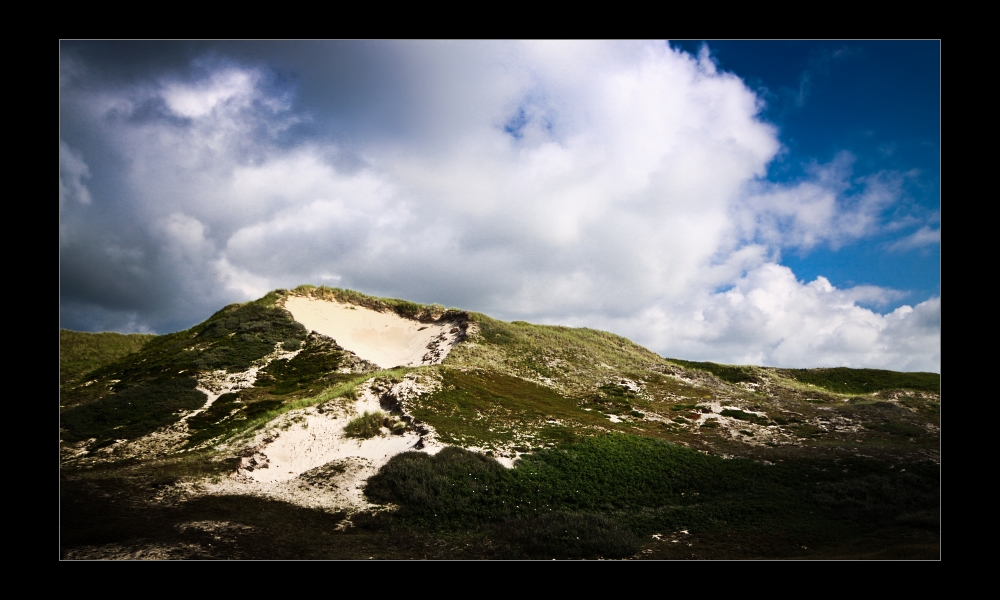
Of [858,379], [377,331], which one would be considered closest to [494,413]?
[377,331]

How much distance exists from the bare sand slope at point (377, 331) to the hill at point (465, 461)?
4.95 metres

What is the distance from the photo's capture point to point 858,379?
74.8m

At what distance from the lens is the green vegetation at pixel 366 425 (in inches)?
1200

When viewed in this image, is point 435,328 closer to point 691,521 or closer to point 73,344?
point 691,521

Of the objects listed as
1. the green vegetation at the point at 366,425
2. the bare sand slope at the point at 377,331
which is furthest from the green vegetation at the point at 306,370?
the green vegetation at the point at 366,425

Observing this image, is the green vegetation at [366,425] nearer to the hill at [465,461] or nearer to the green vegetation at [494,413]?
the hill at [465,461]

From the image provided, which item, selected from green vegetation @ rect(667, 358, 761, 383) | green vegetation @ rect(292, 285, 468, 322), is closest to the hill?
green vegetation @ rect(292, 285, 468, 322)

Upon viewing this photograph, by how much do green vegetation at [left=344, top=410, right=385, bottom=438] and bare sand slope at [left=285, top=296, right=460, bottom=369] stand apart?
2120cm

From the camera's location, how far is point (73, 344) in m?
66.4

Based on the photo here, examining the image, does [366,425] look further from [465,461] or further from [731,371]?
[731,371]

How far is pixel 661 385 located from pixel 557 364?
12220 millimetres
